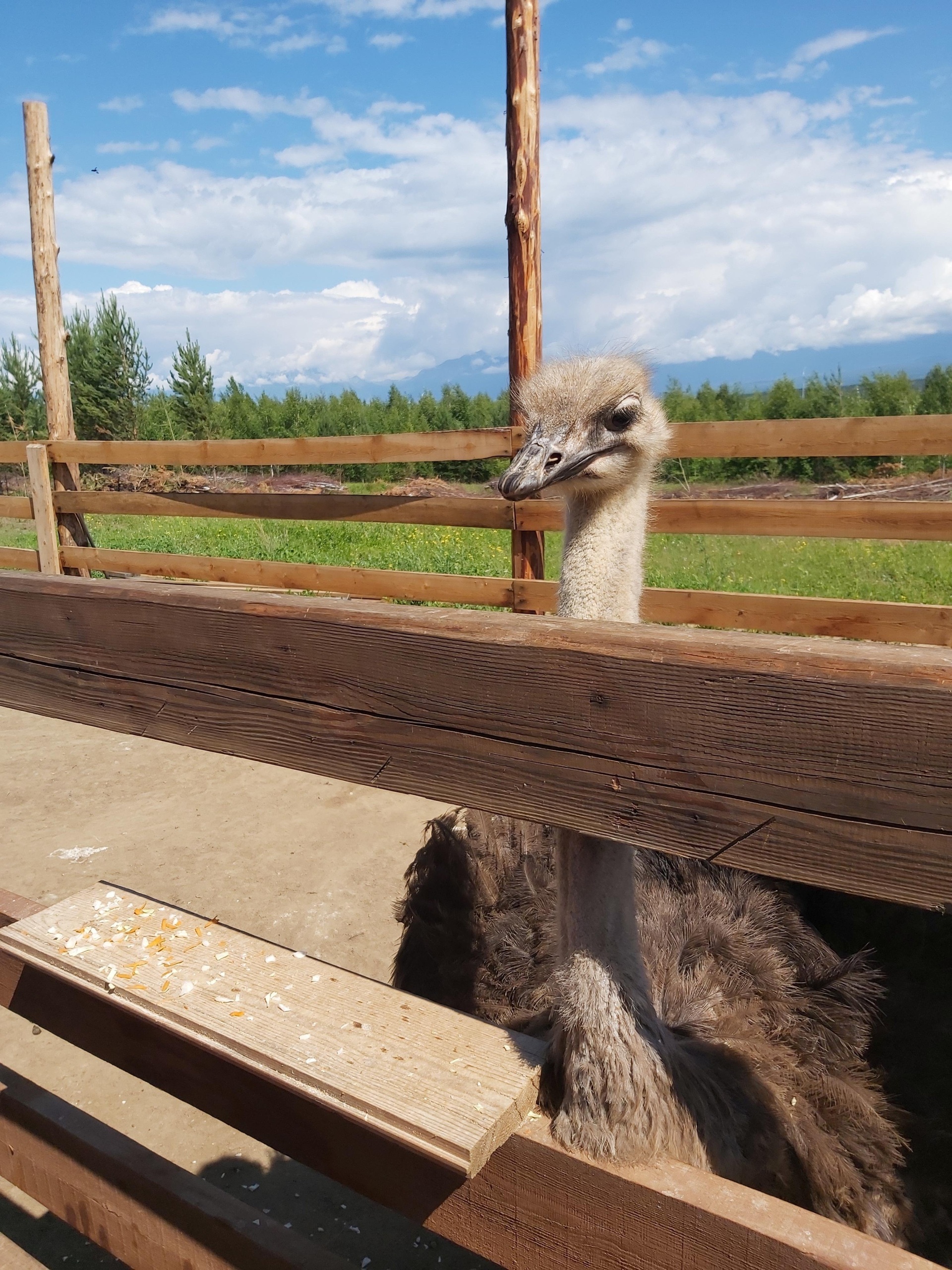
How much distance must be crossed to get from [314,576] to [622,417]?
11.1 feet

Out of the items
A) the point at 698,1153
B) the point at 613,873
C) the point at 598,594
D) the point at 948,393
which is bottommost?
the point at 698,1153

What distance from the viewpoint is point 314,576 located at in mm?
5195

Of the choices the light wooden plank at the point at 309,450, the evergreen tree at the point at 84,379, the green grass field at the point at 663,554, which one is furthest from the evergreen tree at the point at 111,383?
the light wooden plank at the point at 309,450

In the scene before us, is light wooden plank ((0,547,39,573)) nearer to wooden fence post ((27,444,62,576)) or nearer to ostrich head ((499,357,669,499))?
wooden fence post ((27,444,62,576))

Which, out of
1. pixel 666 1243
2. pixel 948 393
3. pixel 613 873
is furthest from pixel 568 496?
pixel 948 393

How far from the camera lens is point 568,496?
1940 millimetres

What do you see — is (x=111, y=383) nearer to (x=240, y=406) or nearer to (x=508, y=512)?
(x=240, y=406)

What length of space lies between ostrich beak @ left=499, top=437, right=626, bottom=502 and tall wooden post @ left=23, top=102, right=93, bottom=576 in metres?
5.27

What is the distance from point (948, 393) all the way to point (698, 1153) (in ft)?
102

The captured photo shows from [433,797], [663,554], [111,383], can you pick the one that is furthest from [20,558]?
[111,383]

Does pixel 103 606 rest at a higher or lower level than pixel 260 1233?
higher

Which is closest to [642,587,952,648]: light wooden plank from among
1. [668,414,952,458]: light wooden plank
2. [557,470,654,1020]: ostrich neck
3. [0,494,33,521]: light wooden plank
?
[668,414,952,458]: light wooden plank

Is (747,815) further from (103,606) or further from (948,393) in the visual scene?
(948,393)

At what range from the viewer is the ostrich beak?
73.5 inches
